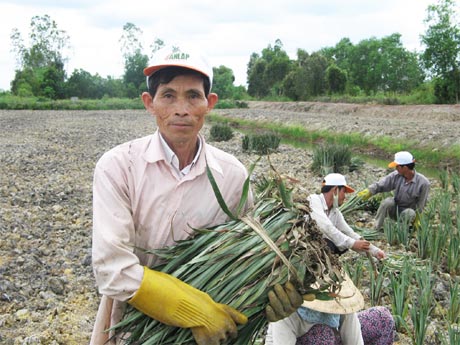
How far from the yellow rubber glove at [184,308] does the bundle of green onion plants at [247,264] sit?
0.05 meters

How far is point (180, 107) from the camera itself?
169 centimetres

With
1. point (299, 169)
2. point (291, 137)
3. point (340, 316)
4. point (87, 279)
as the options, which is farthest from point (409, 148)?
point (340, 316)

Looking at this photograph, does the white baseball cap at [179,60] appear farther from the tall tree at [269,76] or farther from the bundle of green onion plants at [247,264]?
the tall tree at [269,76]

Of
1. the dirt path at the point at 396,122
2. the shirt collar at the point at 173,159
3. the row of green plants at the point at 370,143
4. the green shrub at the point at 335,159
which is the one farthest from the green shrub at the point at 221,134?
the shirt collar at the point at 173,159

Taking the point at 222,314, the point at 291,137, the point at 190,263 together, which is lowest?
the point at 291,137

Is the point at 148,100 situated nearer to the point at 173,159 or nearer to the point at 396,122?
the point at 173,159

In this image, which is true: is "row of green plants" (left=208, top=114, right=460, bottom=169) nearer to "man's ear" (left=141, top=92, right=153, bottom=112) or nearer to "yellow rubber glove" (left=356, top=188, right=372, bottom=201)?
"yellow rubber glove" (left=356, top=188, right=372, bottom=201)

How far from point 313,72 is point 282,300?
149ft

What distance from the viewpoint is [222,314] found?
155 centimetres

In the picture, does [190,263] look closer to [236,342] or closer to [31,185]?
[236,342]

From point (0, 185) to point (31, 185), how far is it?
18.3 inches

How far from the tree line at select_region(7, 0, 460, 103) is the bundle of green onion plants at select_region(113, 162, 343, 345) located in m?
31.4

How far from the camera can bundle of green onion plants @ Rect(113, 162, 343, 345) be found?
1.59m

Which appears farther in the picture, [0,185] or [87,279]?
[0,185]
